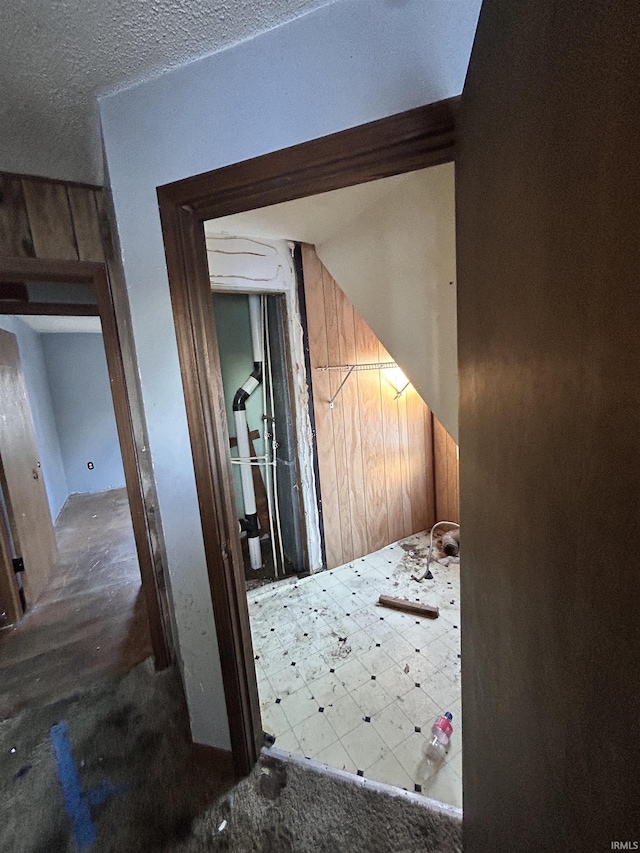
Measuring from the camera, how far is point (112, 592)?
2.59 metres

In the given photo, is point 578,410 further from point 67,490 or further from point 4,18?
point 67,490

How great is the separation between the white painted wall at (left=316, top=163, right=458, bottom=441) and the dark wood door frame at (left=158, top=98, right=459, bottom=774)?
18.4 inches

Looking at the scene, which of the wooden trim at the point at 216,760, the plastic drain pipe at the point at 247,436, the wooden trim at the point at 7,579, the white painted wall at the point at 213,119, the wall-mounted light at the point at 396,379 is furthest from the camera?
the wall-mounted light at the point at 396,379

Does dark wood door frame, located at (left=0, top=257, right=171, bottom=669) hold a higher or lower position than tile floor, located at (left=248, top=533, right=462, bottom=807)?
higher

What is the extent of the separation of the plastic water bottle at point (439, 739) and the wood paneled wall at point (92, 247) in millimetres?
1314

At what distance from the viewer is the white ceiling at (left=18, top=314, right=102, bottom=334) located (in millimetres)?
3979

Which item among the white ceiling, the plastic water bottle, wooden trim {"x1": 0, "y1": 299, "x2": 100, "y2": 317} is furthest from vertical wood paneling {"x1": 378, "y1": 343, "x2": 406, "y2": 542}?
the white ceiling

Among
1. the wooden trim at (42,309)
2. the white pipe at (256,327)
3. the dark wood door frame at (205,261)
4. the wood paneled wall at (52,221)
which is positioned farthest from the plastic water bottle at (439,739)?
the wooden trim at (42,309)

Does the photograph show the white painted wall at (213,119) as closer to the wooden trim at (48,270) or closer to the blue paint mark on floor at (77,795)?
the blue paint mark on floor at (77,795)

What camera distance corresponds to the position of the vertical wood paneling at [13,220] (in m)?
1.40

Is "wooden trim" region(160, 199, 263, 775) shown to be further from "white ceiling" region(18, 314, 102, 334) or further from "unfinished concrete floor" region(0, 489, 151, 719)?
"white ceiling" region(18, 314, 102, 334)

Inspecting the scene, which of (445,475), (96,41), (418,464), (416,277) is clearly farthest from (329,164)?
(445,475)

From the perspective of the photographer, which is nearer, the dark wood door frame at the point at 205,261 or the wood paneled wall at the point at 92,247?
the dark wood door frame at the point at 205,261

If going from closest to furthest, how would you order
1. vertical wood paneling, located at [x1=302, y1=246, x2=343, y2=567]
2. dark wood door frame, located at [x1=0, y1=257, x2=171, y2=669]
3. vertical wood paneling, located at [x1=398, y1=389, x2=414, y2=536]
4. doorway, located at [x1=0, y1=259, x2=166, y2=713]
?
dark wood door frame, located at [x1=0, y1=257, x2=171, y2=669], doorway, located at [x1=0, y1=259, x2=166, y2=713], vertical wood paneling, located at [x1=302, y1=246, x2=343, y2=567], vertical wood paneling, located at [x1=398, y1=389, x2=414, y2=536]
